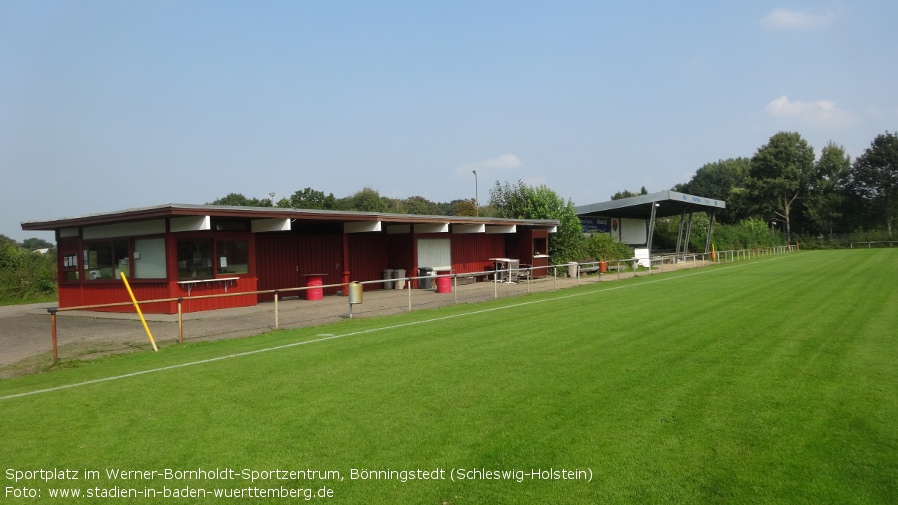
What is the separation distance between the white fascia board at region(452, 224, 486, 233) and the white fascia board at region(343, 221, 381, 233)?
567cm

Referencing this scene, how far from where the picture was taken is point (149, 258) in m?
18.4

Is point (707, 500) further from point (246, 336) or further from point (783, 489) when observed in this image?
point (246, 336)

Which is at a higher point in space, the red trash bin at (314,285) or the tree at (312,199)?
the tree at (312,199)

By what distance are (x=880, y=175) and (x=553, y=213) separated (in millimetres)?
60173

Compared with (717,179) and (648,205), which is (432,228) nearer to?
(648,205)

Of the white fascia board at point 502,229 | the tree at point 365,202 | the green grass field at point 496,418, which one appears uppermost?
the tree at point 365,202

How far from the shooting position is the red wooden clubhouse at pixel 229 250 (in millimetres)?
17844

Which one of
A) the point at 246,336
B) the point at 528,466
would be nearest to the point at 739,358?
the point at 528,466

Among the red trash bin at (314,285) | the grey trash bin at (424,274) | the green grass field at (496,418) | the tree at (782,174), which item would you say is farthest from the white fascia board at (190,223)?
the tree at (782,174)

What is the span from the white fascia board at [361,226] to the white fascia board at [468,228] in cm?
567

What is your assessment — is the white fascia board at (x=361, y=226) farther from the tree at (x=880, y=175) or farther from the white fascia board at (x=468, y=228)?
the tree at (x=880, y=175)

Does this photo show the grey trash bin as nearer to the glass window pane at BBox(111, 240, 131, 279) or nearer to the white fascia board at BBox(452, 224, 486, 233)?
the white fascia board at BBox(452, 224, 486, 233)

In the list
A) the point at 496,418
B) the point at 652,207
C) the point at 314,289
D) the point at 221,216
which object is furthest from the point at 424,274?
the point at 496,418

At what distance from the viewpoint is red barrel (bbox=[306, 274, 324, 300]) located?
824 inches
